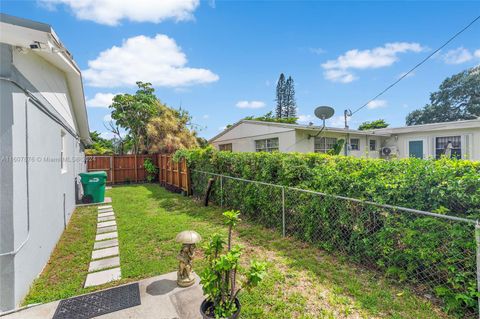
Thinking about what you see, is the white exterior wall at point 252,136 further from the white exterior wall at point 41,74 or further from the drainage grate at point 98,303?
the drainage grate at point 98,303

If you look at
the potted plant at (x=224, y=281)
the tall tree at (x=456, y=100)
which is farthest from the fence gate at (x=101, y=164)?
the tall tree at (x=456, y=100)

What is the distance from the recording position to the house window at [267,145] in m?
12.2

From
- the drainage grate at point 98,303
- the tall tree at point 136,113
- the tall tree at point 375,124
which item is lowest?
the drainage grate at point 98,303

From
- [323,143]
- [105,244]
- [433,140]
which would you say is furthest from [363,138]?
[105,244]

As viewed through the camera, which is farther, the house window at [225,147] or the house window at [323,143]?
the house window at [225,147]

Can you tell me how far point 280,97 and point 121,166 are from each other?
3218 cm

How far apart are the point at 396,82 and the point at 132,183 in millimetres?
16005

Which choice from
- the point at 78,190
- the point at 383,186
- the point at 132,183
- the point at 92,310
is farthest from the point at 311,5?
the point at 132,183

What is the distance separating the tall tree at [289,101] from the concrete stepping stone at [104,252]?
38358 millimetres

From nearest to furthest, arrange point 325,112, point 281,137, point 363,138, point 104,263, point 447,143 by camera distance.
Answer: point 104,263, point 325,112, point 281,137, point 447,143, point 363,138

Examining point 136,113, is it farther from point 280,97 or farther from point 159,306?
point 280,97

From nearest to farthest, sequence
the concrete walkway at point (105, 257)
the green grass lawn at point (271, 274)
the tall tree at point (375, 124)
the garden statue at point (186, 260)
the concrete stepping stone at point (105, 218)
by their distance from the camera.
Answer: the green grass lawn at point (271, 274) → the garden statue at point (186, 260) → the concrete walkway at point (105, 257) → the concrete stepping stone at point (105, 218) → the tall tree at point (375, 124)

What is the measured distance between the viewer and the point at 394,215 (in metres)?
2.89

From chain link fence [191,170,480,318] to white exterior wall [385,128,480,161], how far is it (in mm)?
8882
